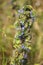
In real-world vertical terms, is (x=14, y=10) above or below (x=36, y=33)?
above

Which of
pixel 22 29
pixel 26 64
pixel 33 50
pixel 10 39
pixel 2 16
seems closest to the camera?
pixel 22 29

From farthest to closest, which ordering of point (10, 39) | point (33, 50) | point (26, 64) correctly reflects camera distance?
point (10, 39)
point (33, 50)
point (26, 64)

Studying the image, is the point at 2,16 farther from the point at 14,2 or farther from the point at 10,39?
the point at 10,39

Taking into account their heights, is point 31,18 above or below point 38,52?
above

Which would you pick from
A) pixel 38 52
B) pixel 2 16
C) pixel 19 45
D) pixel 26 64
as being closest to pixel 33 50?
pixel 38 52

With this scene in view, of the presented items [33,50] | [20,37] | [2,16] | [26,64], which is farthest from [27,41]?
[2,16]

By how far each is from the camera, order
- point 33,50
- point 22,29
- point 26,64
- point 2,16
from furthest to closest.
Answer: point 2,16, point 33,50, point 26,64, point 22,29

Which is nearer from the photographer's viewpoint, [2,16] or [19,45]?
[19,45]

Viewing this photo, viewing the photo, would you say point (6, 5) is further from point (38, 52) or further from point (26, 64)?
point (26, 64)

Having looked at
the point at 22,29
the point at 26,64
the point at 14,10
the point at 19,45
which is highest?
the point at 14,10
